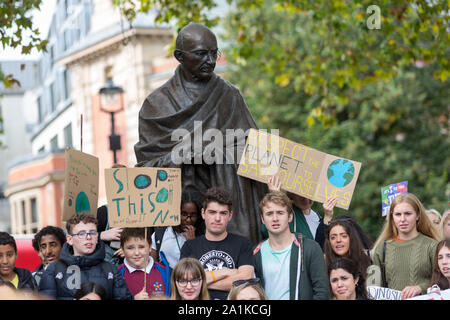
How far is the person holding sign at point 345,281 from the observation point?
5.75m

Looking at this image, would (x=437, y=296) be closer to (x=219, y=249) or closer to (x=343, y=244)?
(x=343, y=244)

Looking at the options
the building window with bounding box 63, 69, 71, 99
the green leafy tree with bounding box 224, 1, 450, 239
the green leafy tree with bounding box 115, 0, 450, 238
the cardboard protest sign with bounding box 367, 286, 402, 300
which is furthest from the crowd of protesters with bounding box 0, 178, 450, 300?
the building window with bounding box 63, 69, 71, 99

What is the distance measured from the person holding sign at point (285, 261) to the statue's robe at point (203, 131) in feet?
1.82

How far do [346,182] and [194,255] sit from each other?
1.54 m

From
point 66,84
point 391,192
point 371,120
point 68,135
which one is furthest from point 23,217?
point 391,192

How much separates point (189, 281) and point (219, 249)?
60 centimetres

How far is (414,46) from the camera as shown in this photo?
13.9 m

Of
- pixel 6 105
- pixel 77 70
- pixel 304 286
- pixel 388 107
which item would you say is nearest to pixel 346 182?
pixel 304 286

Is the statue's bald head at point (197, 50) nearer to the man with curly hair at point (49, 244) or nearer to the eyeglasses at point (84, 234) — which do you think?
the eyeglasses at point (84, 234)

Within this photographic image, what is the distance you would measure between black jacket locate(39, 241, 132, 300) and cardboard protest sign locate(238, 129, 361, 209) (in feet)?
5.21

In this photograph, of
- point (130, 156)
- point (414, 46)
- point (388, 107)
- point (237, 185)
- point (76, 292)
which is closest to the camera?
point (76, 292)

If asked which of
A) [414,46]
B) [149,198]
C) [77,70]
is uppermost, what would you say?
[77,70]

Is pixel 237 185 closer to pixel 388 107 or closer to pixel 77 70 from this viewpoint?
pixel 388 107

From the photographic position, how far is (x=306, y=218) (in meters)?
7.08
